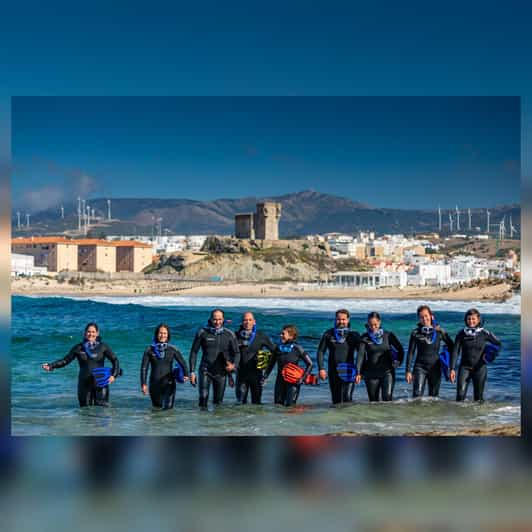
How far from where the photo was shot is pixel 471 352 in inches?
268

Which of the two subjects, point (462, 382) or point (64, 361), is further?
point (462, 382)

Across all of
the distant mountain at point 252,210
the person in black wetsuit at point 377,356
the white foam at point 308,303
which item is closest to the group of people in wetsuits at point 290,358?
the person in black wetsuit at point 377,356

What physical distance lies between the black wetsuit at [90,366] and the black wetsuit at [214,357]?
674 mm

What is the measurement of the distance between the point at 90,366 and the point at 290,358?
5.27 ft

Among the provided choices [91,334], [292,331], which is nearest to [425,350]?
[292,331]

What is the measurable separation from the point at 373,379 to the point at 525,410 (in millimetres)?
1302

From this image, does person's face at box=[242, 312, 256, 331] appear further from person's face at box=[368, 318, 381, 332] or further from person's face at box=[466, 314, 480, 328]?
person's face at box=[466, 314, 480, 328]

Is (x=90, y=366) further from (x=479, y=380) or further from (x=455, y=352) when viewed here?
(x=479, y=380)

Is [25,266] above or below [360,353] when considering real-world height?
above

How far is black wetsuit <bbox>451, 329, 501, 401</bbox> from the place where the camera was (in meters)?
6.71

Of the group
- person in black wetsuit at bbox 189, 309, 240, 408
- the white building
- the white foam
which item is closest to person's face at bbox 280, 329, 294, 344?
person in black wetsuit at bbox 189, 309, 240, 408

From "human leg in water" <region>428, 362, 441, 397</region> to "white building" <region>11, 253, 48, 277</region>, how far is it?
5629 mm

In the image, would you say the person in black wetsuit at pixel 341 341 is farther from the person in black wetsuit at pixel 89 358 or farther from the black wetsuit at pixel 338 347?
the person in black wetsuit at pixel 89 358

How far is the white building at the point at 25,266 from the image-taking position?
10575mm
